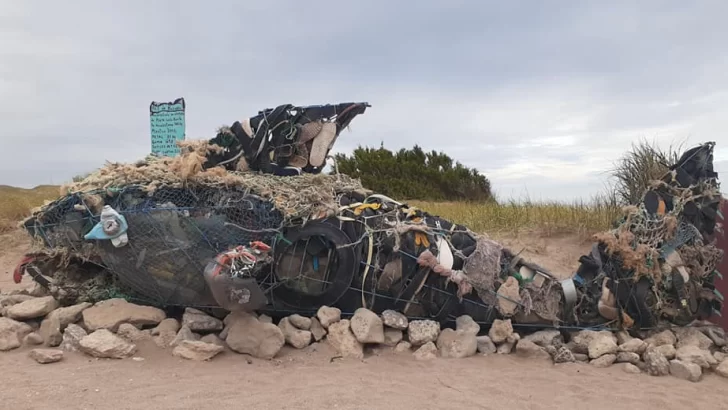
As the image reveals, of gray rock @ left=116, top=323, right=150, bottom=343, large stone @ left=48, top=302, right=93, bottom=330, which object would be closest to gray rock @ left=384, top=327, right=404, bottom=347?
gray rock @ left=116, top=323, right=150, bottom=343

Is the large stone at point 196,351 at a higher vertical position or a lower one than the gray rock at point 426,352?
higher

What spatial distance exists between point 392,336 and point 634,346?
5.87 feet

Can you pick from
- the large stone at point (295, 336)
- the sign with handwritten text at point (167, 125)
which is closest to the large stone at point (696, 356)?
the large stone at point (295, 336)

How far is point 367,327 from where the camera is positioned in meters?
4.32

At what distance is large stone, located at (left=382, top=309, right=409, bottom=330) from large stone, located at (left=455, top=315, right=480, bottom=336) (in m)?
0.42

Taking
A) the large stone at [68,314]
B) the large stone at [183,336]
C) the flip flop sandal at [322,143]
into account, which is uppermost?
the flip flop sandal at [322,143]

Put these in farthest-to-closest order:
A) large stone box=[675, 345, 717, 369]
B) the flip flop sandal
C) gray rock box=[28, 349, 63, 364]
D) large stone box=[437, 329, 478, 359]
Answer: the flip flop sandal
large stone box=[437, 329, 478, 359]
large stone box=[675, 345, 717, 369]
gray rock box=[28, 349, 63, 364]

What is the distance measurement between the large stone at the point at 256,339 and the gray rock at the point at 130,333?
620mm

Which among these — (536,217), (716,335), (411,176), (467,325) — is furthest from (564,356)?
(411,176)

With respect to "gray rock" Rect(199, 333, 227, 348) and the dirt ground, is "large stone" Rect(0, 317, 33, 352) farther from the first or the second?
"gray rock" Rect(199, 333, 227, 348)

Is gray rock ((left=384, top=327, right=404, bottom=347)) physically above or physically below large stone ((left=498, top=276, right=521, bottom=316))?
below

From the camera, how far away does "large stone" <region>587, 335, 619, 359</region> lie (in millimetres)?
4395

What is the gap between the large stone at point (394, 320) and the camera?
4.48 meters

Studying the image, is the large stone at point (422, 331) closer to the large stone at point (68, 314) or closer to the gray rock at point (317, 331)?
the gray rock at point (317, 331)
